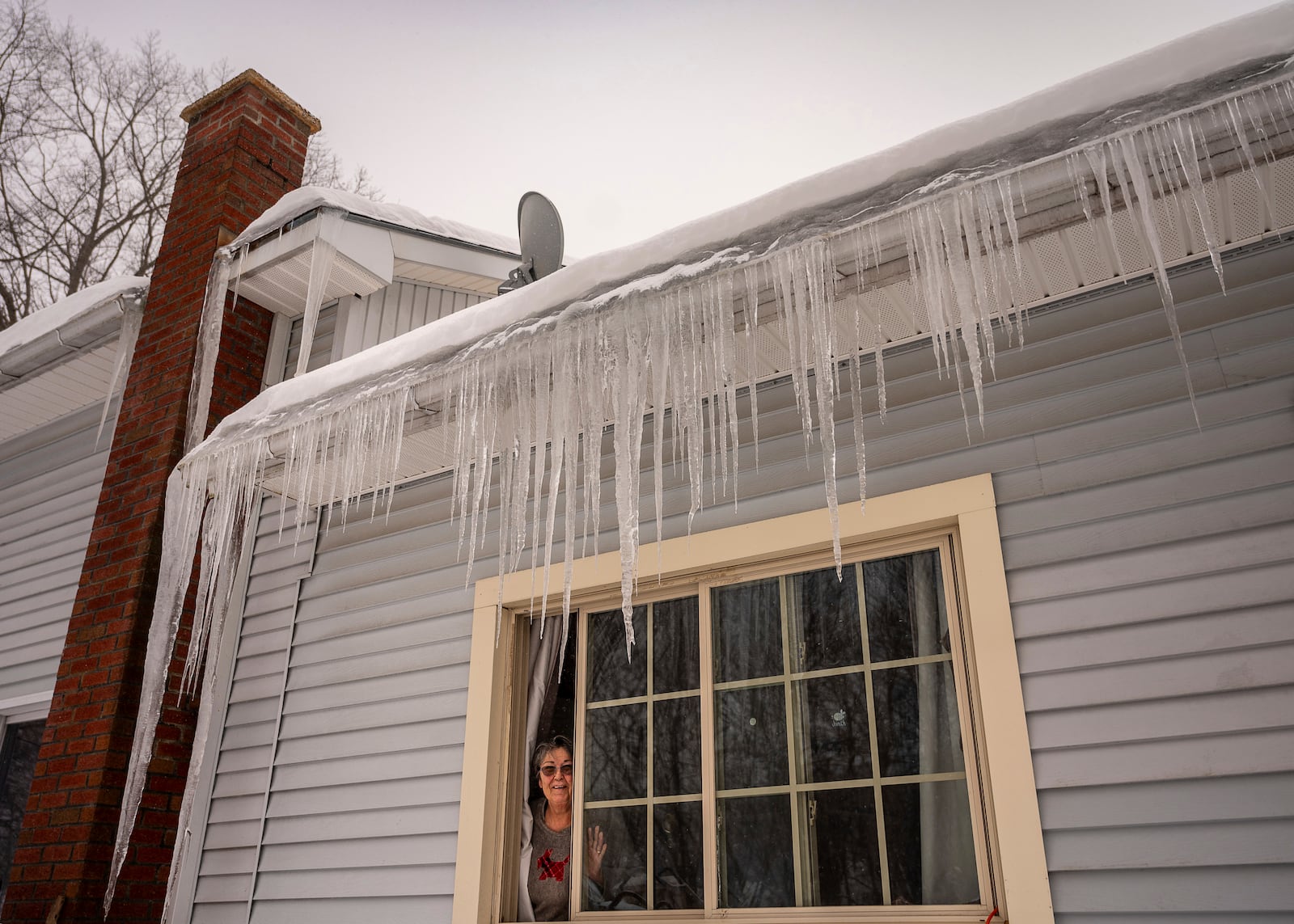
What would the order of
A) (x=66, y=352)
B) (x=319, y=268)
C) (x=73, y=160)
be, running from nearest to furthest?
(x=319, y=268), (x=66, y=352), (x=73, y=160)

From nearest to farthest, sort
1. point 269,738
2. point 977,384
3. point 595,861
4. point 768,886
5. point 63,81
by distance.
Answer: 1. point 977,384
2. point 768,886
3. point 595,861
4. point 269,738
5. point 63,81

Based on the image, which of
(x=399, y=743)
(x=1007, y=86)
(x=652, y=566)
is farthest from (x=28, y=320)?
(x=1007, y=86)

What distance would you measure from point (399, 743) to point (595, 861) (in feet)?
3.33

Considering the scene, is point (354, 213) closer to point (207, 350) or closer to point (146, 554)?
point (207, 350)

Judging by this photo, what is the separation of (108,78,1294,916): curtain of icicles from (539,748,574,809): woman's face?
60 centimetres

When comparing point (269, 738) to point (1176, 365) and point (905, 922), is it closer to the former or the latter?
point (905, 922)

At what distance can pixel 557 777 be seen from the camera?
11.4 ft

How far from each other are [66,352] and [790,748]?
4741 millimetres

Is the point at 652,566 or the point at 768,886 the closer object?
the point at 768,886

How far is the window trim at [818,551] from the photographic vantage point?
7.88 ft

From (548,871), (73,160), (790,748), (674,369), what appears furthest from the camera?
(73,160)

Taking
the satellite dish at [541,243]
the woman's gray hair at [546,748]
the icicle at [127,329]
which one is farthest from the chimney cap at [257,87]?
the woman's gray hair at [546,748]

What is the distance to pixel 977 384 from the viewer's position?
2.21m

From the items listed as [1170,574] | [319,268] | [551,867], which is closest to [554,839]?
[551,867]
